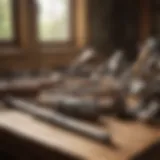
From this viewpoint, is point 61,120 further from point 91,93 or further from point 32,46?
point 32,46

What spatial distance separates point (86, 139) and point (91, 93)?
16.6 inches

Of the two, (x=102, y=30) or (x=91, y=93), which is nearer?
(x=91, y=93)

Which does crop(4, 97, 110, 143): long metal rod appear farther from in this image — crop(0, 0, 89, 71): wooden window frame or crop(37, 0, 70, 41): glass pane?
crop(37, 0, 70, 41): glass pane

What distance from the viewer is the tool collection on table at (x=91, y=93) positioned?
1.10 metres

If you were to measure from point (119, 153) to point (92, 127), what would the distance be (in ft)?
0.52

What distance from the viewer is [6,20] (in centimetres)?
170

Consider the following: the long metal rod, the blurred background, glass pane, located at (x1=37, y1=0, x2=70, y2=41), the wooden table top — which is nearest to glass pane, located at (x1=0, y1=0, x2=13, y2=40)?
the blurred background

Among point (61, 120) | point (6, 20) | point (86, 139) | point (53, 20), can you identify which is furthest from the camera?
point (53, 20)

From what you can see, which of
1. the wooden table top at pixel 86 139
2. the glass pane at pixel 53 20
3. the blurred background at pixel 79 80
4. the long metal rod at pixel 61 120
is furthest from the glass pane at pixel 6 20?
the wooden table top at pixel 86 139

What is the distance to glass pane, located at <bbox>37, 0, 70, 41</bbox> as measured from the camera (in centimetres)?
176

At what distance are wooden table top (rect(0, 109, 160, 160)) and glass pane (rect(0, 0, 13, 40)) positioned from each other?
636 millimetres

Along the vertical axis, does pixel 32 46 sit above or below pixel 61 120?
above

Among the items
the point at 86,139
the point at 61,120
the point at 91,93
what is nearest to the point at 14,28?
the point at 91,93

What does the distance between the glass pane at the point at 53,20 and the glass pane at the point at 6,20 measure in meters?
0.13
